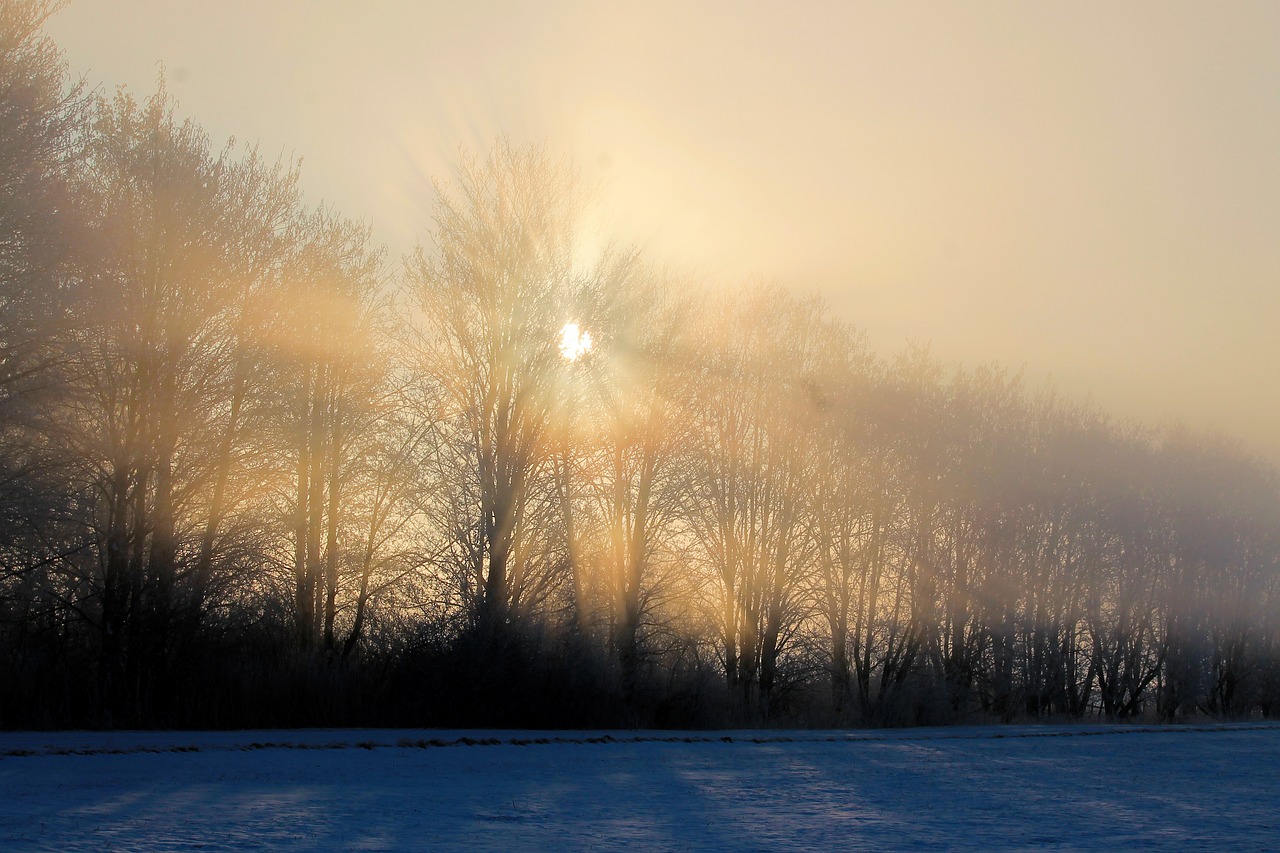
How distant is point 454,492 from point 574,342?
4392 mm

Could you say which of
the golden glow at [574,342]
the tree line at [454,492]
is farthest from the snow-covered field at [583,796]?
the golden glow at [574,342]

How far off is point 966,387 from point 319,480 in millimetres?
23285

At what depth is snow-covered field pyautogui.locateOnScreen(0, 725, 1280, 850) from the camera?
7859 millimetres

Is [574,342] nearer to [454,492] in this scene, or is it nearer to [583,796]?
[454,492]

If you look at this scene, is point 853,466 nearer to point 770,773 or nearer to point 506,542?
point 506,542

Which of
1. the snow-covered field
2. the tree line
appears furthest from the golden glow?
the snow-covered field

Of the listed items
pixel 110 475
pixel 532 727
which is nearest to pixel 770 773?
pixel 532 727

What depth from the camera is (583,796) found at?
34.7ft

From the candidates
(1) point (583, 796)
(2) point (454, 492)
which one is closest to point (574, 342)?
(2) point (454, 492)

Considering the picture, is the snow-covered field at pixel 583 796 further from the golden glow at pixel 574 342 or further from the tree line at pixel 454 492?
the golden glow at pixel 574 342

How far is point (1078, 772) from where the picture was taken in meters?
15.1

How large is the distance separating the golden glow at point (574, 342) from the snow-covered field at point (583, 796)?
9501mm

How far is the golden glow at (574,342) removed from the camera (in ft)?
81.8

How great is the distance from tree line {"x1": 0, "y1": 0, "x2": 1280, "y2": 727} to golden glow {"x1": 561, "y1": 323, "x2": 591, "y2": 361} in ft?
0.42
